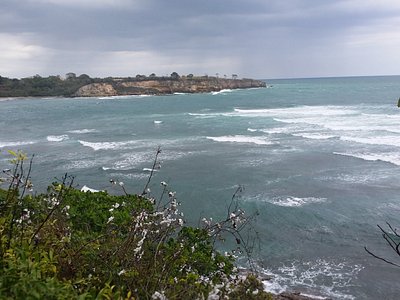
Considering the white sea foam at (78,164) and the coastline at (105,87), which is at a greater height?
the white sea foam at (78,164)

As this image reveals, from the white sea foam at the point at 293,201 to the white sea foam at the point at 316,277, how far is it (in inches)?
176

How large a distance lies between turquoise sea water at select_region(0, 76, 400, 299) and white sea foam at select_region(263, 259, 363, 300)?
3 centimetres

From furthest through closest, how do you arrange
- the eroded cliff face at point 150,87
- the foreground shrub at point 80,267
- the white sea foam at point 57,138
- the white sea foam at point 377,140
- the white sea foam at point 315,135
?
the eroded cliff face at point 150,87 < the white sea foam at point 57,138 < the white sea foam at point 315,135 < the white sea foam at point 377,140 < the foreground shrub at point 80,267

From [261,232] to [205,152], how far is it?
13589 mm

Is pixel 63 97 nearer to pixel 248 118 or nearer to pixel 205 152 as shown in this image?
pixel 248 118

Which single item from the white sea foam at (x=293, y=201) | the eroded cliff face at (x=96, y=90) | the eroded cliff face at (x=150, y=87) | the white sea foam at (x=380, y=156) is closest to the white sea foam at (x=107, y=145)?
the white sea foam at (x=380, y=156)

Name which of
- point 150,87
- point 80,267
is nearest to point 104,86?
point 150,87

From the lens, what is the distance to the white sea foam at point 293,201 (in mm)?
17016

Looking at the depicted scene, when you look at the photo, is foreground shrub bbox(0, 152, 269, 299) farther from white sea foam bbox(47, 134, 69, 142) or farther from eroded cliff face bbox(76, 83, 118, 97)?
eroded cliff face bbox(76, 83, 118, 97)

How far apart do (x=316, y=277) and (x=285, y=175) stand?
32.0 feet

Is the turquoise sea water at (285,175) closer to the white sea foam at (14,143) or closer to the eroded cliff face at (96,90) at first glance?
the white sea foam at (14,143)

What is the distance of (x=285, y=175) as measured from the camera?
69.6 feet

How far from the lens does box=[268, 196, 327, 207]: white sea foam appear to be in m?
17.0

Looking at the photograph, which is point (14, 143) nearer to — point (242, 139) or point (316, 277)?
point (242, 139)
